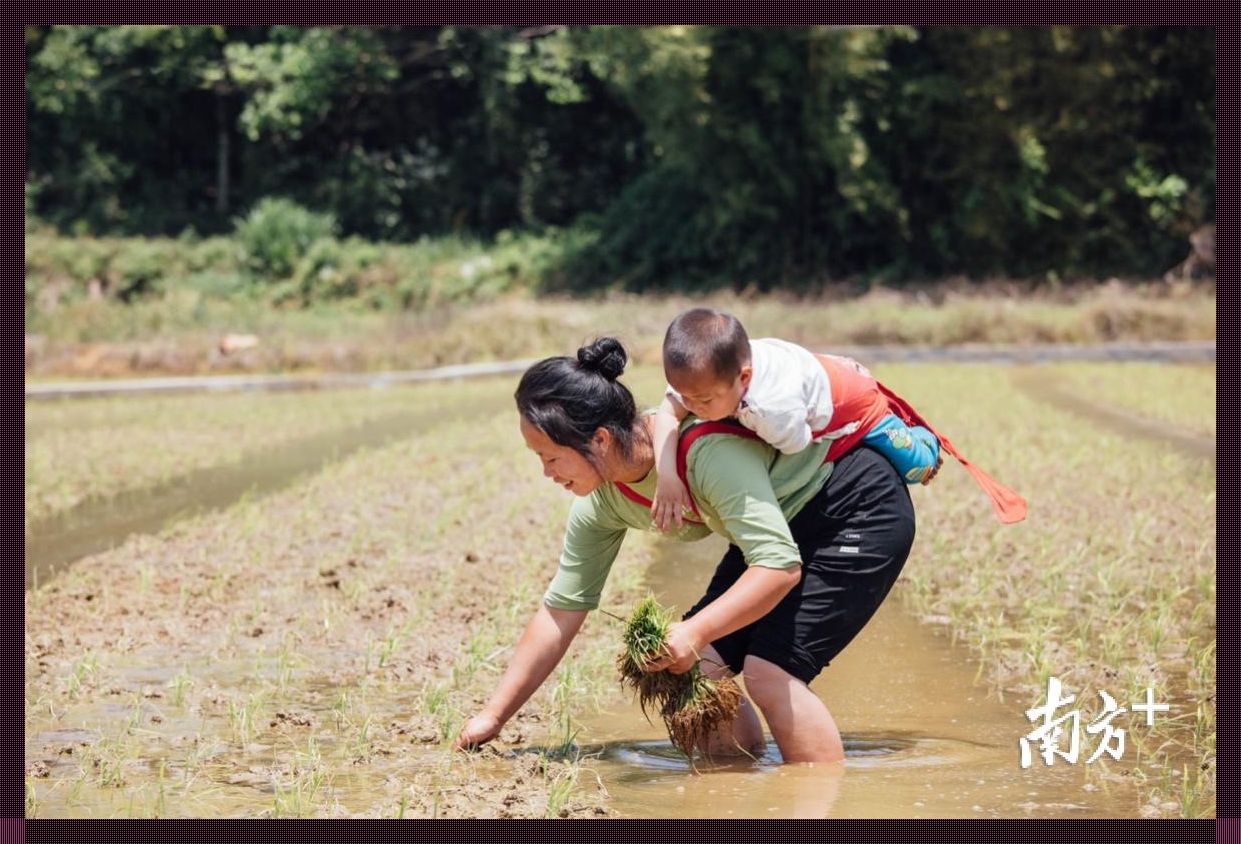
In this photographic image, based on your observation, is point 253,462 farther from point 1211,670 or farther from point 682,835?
point 682,835

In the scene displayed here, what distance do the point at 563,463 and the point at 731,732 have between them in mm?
1007

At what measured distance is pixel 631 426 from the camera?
4254 millimetres

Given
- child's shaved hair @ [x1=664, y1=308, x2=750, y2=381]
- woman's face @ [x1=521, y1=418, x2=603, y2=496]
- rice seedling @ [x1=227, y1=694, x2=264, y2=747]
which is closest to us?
child's shaved hair @ [x1=664, y1=308, x2=750, y2=381]

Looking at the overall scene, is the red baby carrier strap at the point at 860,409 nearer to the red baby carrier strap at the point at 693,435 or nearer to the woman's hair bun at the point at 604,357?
the red baby carrier strap at the point at 693,435

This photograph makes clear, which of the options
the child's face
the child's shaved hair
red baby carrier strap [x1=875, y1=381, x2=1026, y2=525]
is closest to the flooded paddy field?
red baby carrier strap [x1=875, y1=381, x2=1026, y2=525]

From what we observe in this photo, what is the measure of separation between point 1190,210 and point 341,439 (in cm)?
2242

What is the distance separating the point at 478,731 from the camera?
4.58 metres

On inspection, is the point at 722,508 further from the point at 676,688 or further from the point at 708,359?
the point at 676,688

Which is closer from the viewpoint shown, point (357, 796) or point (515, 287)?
point (357, 796)

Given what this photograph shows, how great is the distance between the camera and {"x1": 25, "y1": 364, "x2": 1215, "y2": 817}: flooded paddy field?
4254mm

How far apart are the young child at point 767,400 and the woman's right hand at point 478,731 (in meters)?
0.83

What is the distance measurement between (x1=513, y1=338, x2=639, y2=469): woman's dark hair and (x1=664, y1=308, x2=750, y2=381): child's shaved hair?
0.75 ft

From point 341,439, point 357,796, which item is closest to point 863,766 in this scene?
point 357,796

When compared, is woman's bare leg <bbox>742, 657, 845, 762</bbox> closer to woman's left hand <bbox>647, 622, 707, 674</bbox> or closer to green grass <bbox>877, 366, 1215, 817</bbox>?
woman's left hand <bbox>647, 622, 707, 674</bbox>
